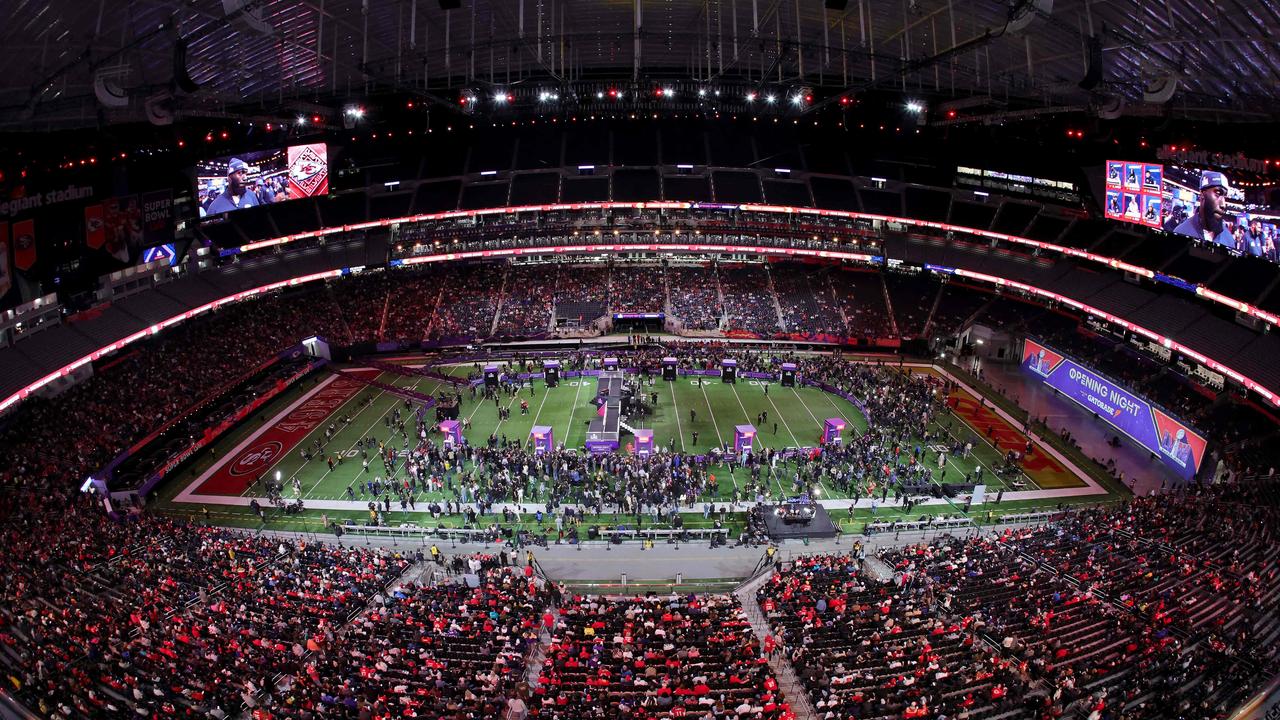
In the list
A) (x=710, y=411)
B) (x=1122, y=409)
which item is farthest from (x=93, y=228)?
(x=1122, y=409)

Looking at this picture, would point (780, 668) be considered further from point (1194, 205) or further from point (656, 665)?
point (1194, 205)

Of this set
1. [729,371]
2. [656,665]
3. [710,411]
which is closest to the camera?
[656,665]

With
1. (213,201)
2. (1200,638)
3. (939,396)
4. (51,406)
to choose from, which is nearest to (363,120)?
(213,201)

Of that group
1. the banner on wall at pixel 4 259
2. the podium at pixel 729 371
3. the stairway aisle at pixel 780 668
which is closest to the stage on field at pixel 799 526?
the stairway aisle at pixel 780 668

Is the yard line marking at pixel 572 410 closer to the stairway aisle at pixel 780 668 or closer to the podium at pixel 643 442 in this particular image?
the podium at pixel 643 442

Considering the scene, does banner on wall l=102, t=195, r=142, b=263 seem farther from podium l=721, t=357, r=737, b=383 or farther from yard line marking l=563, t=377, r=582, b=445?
podium l=721, t=357, r=737, b=383

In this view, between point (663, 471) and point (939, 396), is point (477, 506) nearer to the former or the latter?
point (663, 471)
